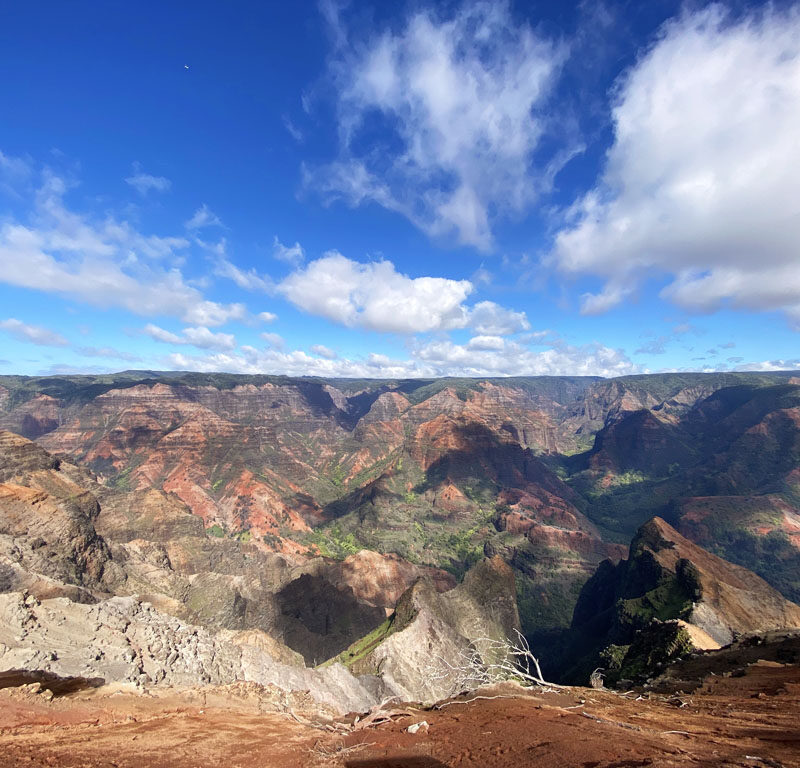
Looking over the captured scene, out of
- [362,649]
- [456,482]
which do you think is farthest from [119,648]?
[456,482]

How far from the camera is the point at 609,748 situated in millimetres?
6246

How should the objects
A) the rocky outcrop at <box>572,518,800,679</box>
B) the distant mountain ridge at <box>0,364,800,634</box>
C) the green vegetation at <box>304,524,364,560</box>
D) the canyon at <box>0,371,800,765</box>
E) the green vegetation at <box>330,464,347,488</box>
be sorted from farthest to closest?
the green vegetation at <box>330,464,347,488</box> < the green vegetation at <box>304,524,364,560</box> < the distant mountain ridge at <box>0,364,800,634</box> < the rocky outcrop at <box>572,518,800,679</box> < the canyon at <box>0,371,800,765</box>

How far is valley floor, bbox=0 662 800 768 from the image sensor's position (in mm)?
6355

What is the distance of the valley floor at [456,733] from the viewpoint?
6.36 meters

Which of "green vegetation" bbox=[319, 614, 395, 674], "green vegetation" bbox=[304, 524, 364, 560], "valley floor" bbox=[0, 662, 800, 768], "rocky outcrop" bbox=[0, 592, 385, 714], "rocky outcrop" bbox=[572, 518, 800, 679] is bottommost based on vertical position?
"green vegetation" bbox=[304, 524, 364, 560]

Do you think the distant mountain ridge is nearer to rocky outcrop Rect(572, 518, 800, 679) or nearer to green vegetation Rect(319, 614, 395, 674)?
Result: rocky outcrop Rect(572, 518, 800, 679)

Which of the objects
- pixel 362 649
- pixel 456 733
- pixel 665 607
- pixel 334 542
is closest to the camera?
pixel 456 733

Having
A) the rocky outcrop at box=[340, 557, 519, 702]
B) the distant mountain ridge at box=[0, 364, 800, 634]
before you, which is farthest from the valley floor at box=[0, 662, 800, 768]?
the distant mountain ridge at box=[0, 364, 800, 634]

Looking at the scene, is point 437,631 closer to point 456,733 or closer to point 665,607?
point 665,607

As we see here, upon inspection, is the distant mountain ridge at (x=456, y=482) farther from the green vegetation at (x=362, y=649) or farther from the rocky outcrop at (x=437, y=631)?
the green vegetation at (x=362, y=649)

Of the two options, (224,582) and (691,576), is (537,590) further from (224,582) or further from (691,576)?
(224,582)

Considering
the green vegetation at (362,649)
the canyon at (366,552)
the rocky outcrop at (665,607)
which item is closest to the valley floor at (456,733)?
the canyon at (366,552)

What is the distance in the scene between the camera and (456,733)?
892 centimetres

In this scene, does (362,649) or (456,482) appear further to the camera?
(456,482)
